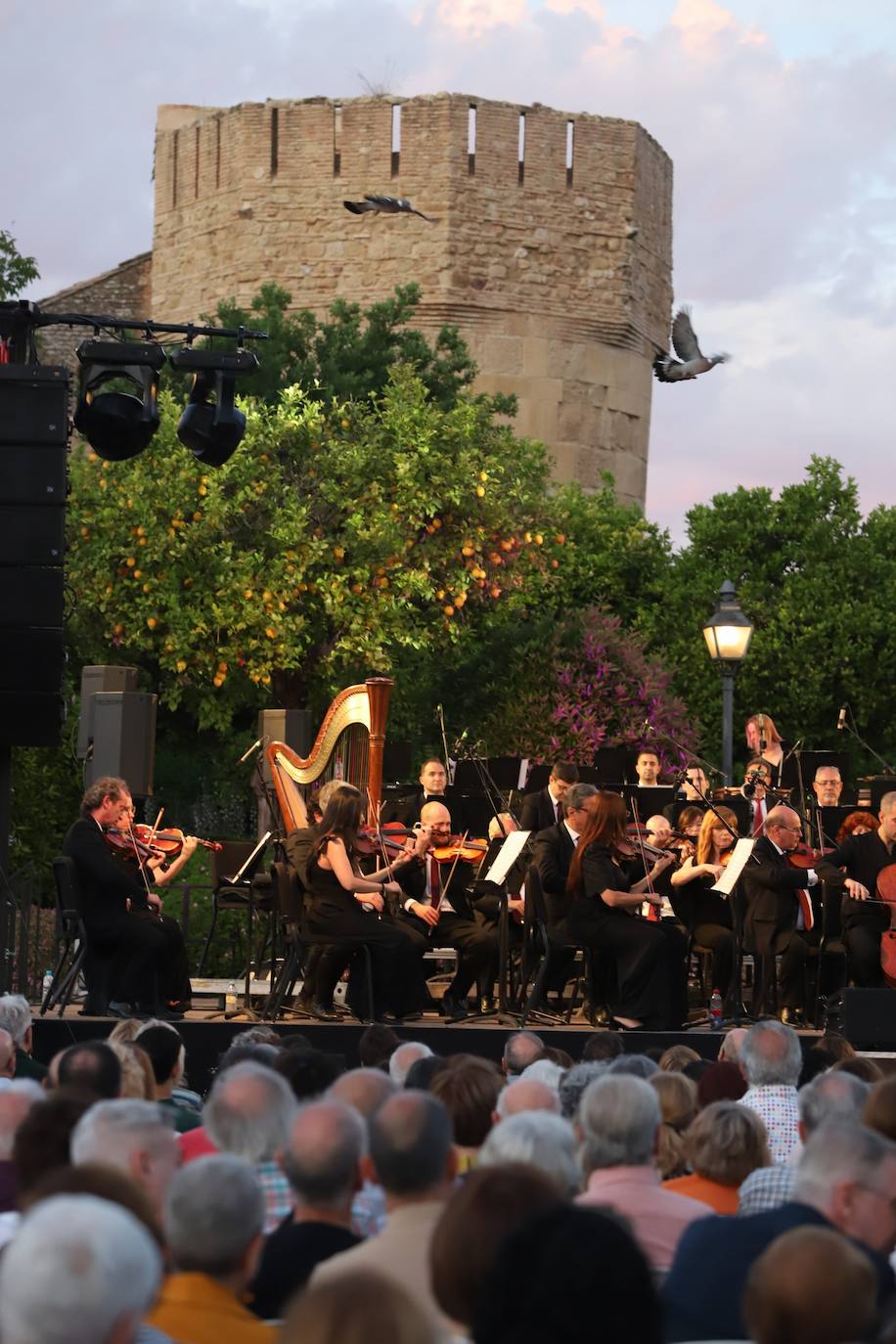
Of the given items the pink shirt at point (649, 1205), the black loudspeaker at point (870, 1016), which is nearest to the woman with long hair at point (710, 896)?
the black loudspeaker at point (870, 1016)

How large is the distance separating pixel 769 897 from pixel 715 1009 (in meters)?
0.77

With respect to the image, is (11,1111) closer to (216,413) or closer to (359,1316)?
(359,1316)

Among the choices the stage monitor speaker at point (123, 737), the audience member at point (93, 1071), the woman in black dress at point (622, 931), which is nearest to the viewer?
the audience member at point (93, 1071)

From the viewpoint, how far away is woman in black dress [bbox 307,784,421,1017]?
11180 millimetres

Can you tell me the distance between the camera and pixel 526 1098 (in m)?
5.36

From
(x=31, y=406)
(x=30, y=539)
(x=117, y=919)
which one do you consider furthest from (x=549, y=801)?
(x=31, y=406)

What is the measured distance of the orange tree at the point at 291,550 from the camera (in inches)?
867

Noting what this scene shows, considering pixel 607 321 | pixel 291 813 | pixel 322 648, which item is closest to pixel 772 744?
pixel 291 813

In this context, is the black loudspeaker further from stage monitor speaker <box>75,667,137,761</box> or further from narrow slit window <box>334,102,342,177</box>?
narrow slit window <box>334,102,342,177</box>

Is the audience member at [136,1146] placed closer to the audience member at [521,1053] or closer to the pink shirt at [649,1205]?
the pink shirt at [649,1205]

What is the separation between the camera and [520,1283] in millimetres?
2908

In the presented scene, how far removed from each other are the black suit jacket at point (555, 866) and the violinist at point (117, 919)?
2159 mm

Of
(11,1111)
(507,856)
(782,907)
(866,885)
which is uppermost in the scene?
(507,856)

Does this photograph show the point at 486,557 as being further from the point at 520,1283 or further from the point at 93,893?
the point at 520,1283
